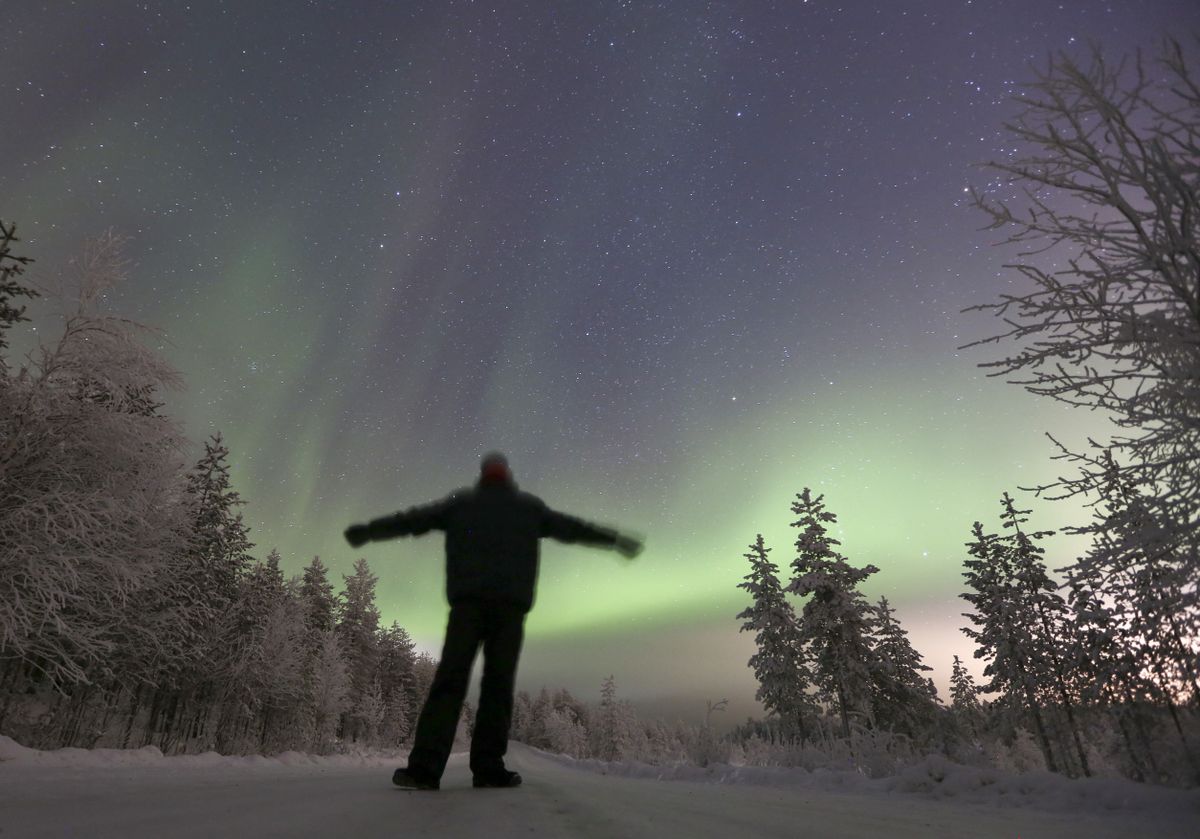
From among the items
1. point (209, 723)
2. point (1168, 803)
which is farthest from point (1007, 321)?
point (209, 723)

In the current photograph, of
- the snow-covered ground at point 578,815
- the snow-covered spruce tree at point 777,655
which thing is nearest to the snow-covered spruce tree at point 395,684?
the snow-covered spruce tree at point 777,655

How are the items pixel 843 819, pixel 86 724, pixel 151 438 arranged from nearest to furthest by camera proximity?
pixel 843 819 < pixel 151 438 < pixel 86 724

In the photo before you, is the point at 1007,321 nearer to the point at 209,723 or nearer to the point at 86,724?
the point at 86,724

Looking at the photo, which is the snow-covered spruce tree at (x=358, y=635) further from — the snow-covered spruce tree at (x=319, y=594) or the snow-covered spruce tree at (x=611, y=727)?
the snow-covered spruce tree at (x=611, y=727)

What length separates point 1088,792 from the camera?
3443 mm

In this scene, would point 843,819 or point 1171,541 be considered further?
point 1171,541

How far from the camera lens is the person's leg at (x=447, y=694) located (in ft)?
10.4

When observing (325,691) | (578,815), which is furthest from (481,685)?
(325,691)

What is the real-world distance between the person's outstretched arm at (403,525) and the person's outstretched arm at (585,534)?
73cm

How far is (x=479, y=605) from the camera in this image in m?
3.44

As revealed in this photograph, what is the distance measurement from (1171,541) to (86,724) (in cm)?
3579

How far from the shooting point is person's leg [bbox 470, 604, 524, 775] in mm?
3488

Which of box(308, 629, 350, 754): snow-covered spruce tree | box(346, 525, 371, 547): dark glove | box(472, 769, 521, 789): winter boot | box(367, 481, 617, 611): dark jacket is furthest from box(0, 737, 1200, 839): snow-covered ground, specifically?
box(308, 629, 350, 754): snow-covered spruce tree

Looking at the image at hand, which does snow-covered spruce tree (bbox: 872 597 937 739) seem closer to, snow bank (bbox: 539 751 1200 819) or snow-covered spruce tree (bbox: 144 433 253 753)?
snow bank (bbox: 539 751 1200 819)
